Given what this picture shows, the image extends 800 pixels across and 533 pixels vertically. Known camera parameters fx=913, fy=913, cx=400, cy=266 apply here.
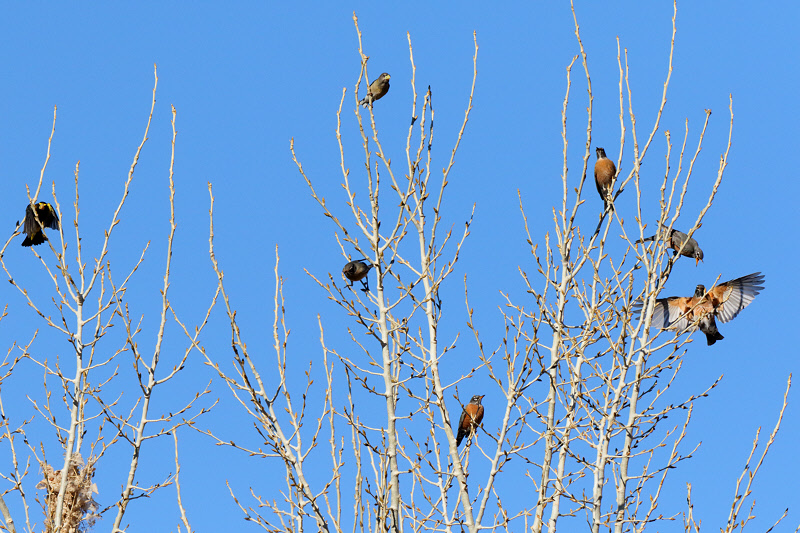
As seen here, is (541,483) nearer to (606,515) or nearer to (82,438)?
(606,515)

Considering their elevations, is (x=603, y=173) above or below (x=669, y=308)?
above

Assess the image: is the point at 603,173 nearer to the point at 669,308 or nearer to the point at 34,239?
the point at 669,308

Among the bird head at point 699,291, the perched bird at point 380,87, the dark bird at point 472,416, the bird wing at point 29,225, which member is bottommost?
the dark bird at point 472,416

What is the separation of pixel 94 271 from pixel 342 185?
1.74 meters

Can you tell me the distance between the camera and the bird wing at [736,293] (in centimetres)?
738

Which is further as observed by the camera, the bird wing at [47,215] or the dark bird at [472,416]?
the bird wing at [47,215]

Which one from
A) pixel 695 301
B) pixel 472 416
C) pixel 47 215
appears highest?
pixel 47 215

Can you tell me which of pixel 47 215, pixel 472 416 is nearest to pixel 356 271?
pixel 472 416

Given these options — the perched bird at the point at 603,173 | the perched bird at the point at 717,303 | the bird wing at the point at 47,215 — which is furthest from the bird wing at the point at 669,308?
the bird wing at the point at 47,215

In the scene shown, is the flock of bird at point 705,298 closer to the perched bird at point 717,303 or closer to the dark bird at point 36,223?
the perched bird at point 717,303

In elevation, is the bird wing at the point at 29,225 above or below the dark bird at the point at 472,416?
above

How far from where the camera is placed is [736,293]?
24.7 ft

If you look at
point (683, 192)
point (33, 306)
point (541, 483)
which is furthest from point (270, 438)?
point (683, 192)

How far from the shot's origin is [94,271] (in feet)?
18.7
